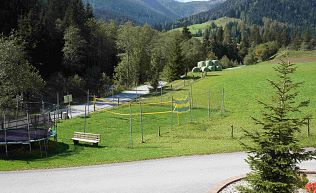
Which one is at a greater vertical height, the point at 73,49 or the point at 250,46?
the point at 250,46

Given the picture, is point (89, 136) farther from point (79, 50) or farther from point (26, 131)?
point (79, 50)

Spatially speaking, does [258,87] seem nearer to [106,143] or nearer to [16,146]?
[106,143]

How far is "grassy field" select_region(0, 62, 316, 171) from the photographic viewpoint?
872 inches

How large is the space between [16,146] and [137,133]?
10104 millimetres

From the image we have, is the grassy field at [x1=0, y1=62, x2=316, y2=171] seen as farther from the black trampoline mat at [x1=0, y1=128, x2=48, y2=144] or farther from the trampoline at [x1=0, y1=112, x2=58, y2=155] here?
the black trampoline mat at [x1=0, y1=128, x2=48, y2=144]

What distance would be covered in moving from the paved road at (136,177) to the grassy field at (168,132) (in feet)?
4.35

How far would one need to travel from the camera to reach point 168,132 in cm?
3109

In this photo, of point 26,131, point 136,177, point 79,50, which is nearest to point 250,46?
point 79,50

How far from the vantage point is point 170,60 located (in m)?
72.0

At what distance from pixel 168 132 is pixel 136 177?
1307 centimetres

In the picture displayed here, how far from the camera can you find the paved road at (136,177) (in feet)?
54.4

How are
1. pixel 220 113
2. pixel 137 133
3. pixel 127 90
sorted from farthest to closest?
pixel 127 90, pixel 220 113, pixel 137 133

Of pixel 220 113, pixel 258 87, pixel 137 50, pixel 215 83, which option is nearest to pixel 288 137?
pixel 220 113

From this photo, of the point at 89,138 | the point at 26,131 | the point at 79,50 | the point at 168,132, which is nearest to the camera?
the point at 26,131
